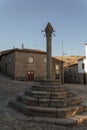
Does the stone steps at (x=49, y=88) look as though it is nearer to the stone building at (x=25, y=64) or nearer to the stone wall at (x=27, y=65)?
the stone building at (x=25, y=64)

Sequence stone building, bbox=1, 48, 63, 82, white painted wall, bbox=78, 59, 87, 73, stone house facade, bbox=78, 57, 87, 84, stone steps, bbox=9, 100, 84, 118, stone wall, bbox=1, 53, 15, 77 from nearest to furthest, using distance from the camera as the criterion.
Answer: stone steps, bbox=9, 100, 84, 118, stone building, bbox=1, 48, 63, 82, stone wall, bbox=1, 53, 15, 77, white painted wall, bbox=78, 59, 87, 73, stone house facade, bbox=78, 57, 87, 84

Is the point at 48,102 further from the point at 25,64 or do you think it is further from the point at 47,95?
the point at 25,64

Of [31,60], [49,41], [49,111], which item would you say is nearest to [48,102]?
[49,111]

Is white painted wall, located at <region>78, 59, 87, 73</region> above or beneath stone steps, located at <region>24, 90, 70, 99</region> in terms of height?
above

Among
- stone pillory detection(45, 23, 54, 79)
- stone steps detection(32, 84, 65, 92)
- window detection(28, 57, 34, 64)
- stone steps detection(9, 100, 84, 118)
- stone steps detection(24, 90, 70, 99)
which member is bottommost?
stone steps detection(9, 100, 84, 118)

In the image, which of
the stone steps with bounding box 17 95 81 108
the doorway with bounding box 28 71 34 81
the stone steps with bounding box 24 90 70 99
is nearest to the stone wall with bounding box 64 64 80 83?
the doorway with bounding box 28 71 34 81

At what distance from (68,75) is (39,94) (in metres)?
36.7

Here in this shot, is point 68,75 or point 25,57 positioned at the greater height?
point 25,57

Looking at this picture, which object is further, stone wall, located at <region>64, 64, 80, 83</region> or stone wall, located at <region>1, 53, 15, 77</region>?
stone wall, located at <region>64, 64, 80, 83</region>

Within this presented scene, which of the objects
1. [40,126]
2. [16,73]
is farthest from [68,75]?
[40,126]

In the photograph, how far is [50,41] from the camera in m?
10.1

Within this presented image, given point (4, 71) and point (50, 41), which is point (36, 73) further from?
point (50, 41)

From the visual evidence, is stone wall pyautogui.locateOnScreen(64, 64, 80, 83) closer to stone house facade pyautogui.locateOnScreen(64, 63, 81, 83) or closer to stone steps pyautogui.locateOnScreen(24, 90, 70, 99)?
stone house facade pyautogui.locateOnScreen(64, 63, 81, 83)

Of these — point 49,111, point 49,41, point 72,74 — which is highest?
point 49,41
